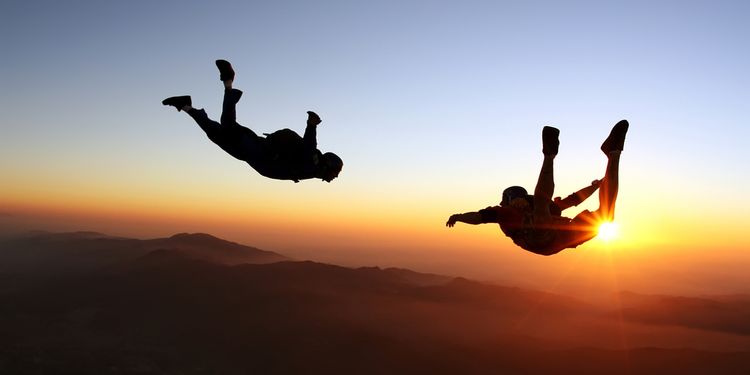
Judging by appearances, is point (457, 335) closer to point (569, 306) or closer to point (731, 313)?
point (569, 306)

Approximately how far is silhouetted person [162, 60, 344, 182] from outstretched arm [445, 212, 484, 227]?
2.34 m

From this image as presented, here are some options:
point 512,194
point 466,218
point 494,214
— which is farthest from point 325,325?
point 466,218

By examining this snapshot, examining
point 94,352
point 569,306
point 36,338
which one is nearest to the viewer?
point 94,352

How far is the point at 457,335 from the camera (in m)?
116

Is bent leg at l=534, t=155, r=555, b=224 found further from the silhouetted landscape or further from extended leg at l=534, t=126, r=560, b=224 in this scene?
the silhouetted landscape

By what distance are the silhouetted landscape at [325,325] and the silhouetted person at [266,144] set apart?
9610 centimetres

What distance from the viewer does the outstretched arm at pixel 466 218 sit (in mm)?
7680

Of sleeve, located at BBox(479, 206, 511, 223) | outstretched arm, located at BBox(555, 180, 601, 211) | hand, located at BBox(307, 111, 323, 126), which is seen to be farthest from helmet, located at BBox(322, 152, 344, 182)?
outstretched arm, located at BBox(555, 180, 601, 211)

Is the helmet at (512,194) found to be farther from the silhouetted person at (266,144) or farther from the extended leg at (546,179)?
the silhouetted person at (266,144)

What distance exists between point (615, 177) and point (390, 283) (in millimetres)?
153142

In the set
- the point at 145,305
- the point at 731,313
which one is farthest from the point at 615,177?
the point at 731,313

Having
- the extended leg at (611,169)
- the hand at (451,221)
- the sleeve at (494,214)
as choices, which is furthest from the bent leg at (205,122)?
the extended leg at (611,169)

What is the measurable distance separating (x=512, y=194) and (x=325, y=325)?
111 metres

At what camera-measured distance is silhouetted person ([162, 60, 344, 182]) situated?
8.12 m
